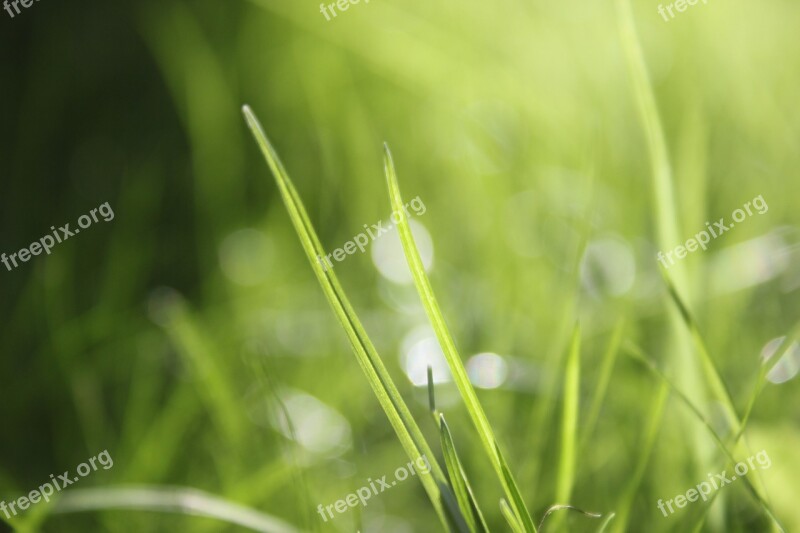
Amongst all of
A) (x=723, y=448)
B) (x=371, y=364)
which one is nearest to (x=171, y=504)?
(x=371, y=364)

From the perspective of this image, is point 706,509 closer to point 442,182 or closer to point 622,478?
point 622,478

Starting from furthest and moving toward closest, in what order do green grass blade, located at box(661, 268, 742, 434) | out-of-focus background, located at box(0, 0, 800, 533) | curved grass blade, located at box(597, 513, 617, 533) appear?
out-of-focus background, located at box(0, 0, 800, 533) → green grass blade, located at box(661, 268, 742, 434) → curved grass blade, located at box(597, 513, 617, 533)

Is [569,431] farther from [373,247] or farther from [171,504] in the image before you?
[373,247]

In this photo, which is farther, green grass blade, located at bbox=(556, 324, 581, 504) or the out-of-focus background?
the out-of-focus background

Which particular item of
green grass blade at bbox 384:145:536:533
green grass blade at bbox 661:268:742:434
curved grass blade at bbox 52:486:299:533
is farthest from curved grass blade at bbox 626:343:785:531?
curved grass blade at bbox 52:486:299:533

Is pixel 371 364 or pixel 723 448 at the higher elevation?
pixel 371 364

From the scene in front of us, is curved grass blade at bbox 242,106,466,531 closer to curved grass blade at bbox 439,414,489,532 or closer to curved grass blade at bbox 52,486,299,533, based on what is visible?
curved grass blade at bbox 439,414,489,532

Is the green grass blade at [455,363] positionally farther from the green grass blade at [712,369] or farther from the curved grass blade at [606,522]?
the green grass blade at [712,369]
